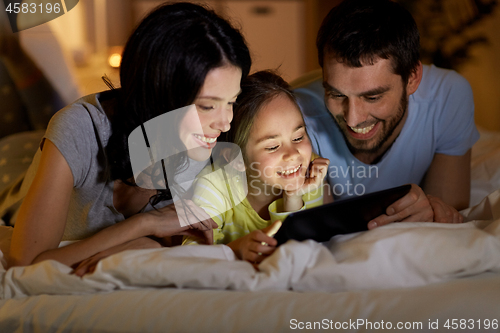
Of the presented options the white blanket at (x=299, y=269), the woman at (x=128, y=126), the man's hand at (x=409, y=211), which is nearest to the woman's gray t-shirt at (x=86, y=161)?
the woman at (x=128, y=126)

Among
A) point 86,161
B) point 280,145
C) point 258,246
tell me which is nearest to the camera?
point 258,246

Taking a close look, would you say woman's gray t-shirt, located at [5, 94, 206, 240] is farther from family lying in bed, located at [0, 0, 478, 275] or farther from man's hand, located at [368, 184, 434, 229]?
man's hand, located at [368, 184, 434, 229]

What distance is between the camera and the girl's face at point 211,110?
0.82 m

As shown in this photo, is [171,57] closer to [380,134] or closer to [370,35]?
[370,35]

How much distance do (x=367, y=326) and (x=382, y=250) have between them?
0.14 m

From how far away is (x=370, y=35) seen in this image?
989 mm

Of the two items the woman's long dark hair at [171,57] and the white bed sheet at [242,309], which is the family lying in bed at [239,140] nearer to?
the woman's long dark hair at [171,57]

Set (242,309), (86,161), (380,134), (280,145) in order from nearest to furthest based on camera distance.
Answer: (242,309) < (86,161) < (280,145) < (380,134)

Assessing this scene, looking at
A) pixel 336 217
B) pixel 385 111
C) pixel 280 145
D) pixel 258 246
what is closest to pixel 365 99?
pixel 385 111

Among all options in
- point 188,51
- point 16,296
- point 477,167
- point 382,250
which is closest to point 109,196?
point 16,296

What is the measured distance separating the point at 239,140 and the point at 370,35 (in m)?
0.44

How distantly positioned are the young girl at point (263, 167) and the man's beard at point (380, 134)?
0.14 meters

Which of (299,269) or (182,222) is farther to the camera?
(182,222)

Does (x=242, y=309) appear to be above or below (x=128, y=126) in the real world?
below
